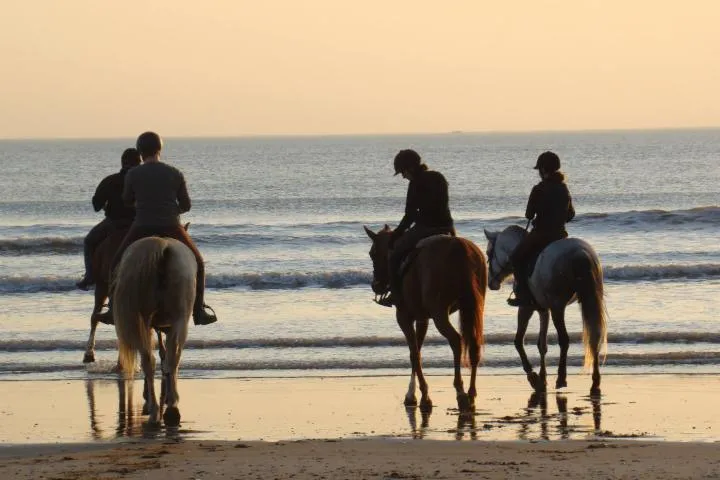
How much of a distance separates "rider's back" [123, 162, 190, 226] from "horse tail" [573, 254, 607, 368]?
3552 mm

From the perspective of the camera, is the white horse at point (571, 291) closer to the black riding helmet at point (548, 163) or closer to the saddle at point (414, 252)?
the black riding helmet at point (548, 163)

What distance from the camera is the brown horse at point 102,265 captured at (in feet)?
44.5

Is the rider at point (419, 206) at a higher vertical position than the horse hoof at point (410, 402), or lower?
higher

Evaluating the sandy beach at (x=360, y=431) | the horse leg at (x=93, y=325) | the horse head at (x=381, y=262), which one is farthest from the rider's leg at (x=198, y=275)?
the horse leg at (x=93, y=325)

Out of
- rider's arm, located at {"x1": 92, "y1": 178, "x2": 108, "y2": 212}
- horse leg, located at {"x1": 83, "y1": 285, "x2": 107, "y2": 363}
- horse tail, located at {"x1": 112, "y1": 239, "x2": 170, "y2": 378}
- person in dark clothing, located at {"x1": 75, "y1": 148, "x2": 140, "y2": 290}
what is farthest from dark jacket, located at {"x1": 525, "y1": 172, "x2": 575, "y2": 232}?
horse leg, located at {"x1": 83, "y1": 285, "x2": 107, "y2": 363}

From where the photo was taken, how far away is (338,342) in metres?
16.2

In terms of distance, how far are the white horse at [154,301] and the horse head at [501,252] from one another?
3366 mm

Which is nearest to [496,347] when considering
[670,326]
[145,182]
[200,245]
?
[670,326]

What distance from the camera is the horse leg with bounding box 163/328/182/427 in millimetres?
10648

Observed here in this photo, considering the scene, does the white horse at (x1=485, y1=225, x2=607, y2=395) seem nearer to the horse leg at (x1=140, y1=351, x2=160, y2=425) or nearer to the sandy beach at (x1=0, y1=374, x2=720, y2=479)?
the sandy beach at (x1=0, y1=374, x2=720, y2=479)

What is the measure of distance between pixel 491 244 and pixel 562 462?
15.6 feet

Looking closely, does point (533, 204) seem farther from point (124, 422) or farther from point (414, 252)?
point (124, 422)

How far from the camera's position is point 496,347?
15820 millimetres

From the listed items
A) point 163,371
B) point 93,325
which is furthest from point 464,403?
point 93,325
